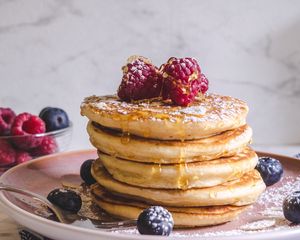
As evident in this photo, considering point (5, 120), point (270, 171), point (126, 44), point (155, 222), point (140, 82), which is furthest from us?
point (126, 44)

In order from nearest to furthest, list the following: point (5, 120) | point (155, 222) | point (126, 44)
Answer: point (155, 222)
point (5, 120)
point (126, 44)

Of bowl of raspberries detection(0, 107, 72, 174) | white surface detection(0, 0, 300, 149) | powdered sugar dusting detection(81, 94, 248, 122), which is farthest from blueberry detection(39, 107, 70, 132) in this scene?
powdered sugar dusting detection(81, 94, 248, 122)

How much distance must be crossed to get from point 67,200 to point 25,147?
0.60 meters

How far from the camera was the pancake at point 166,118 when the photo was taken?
121cm

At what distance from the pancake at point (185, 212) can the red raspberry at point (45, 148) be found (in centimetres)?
63

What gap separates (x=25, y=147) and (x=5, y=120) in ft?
0.47

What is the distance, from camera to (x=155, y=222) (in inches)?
44.0

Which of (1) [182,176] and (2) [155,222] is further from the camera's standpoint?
(1) [182,176]

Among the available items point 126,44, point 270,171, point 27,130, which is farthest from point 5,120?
point 270,171

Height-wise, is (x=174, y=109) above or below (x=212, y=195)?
above

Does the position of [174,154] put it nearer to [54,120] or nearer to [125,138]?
[125,138]

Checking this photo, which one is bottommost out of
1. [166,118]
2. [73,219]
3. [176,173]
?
[73,219]

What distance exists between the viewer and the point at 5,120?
1.96 metres

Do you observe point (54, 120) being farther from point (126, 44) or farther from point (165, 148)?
point (165, 148)
